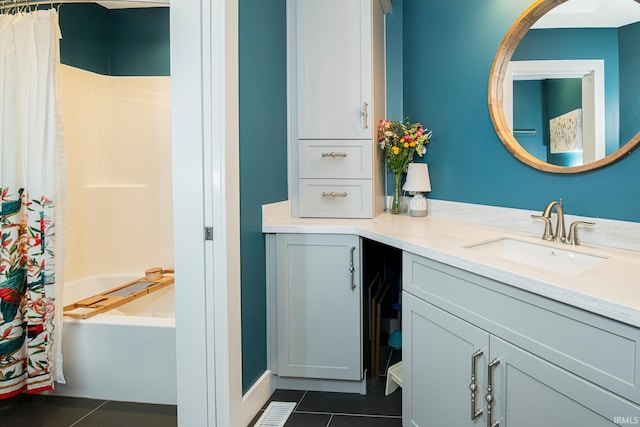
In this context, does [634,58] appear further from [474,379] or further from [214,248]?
[214,248]

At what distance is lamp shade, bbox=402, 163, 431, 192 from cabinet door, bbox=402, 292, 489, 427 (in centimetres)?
90

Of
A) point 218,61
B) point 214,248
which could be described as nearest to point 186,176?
point 214,248

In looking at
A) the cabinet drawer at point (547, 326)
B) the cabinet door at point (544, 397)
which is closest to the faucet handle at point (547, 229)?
the cabinet drawer at point (547, 326)

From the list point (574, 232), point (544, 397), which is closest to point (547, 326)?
point (544, 397)

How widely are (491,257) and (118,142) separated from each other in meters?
2.61

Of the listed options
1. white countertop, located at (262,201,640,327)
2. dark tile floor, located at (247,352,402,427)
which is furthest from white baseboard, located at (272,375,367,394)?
white countertop, located at (262,201,640,327)

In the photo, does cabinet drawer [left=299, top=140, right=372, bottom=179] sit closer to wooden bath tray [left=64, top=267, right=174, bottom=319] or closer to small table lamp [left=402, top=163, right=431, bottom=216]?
small table lamp [left=402, top=163, right=431, bottom=216]

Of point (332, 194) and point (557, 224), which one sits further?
point (332, 194)

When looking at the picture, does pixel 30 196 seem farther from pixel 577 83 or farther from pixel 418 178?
pixel 577 83

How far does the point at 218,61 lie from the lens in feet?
5.41

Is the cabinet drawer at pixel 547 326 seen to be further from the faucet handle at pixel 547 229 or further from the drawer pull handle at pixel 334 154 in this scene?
the drawer pull handle at pixel 334 154

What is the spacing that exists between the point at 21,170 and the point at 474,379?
2.19 meters

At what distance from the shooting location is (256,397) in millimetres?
1982

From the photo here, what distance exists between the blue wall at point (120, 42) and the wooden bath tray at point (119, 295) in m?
1.38
